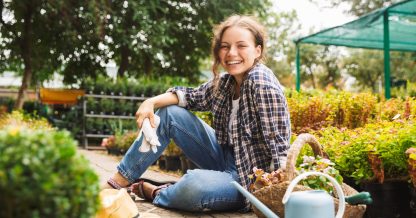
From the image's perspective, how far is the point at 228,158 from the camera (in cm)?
362

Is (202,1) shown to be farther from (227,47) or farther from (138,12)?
(227,47)

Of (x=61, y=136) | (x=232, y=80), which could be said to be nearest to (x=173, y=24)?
(x=232, y=80)

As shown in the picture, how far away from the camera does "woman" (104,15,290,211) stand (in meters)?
Result: 3.20

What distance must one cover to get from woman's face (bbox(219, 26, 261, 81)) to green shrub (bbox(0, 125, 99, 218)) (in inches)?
87.6

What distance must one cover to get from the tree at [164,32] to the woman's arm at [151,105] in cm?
1096

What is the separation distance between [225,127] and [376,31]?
8692mm

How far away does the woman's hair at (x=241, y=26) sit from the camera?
136 inches

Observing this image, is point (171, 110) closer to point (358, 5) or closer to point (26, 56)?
point (26, 56)

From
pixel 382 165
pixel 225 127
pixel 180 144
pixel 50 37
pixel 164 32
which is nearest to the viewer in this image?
pixel 382 165

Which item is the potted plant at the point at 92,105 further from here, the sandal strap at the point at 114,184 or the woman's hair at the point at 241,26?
the woman's hair at the point at 241,26

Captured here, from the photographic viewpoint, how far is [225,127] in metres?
3.56

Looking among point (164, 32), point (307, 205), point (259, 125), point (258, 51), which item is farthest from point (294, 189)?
point (164, 32)

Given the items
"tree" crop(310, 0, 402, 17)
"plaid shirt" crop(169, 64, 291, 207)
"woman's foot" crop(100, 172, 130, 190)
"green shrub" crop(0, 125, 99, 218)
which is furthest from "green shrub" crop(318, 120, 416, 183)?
"tree" crop(310, 0, 402, 17)

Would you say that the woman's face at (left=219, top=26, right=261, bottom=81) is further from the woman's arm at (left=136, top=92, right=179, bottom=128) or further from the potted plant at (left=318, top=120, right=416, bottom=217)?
the potted plant at (left=318, top=120, right=416, bottom=217)
